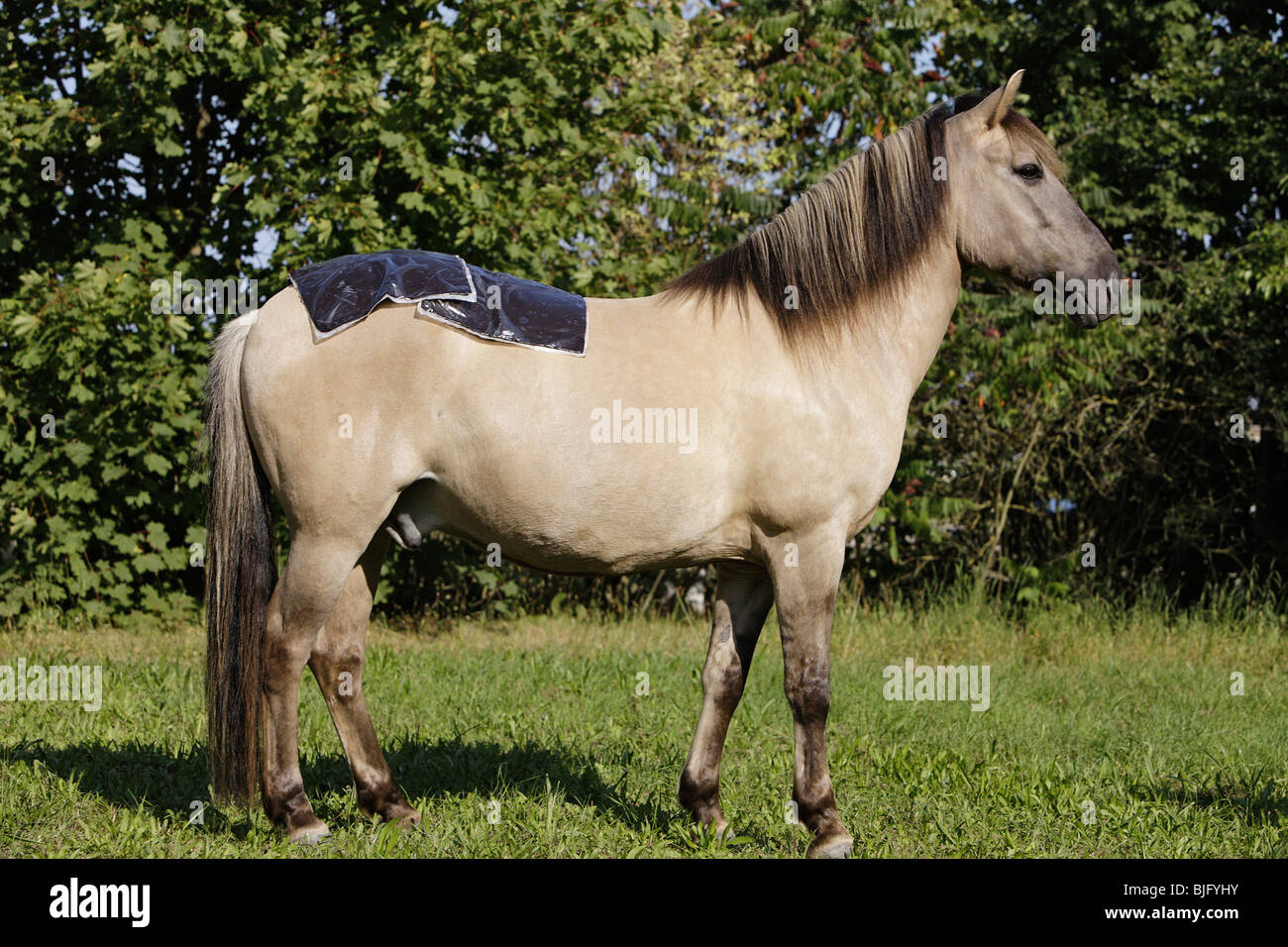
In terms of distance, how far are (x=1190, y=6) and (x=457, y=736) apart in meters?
9.59

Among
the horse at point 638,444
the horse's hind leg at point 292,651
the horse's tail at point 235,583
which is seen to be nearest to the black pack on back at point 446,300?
the horse at point 638,444

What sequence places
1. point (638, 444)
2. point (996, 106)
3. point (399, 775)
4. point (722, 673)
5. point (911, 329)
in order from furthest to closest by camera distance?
point (399, 775)
point (722, 673)
point (911, 329)
point (996, 106)
point (638, 444)

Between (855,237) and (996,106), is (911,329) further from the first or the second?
(996,106)

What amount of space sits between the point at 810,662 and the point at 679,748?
5.86ft

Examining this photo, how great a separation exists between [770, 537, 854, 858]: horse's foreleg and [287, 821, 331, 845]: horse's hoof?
68.0 inches

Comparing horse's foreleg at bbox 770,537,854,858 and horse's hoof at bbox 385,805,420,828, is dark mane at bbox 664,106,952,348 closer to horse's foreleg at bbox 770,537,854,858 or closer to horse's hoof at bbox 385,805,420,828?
horse's foreleg at bbox 770,537,854,858

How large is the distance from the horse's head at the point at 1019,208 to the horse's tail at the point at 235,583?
9.00 feet

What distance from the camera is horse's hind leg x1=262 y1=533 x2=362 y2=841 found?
384 centimetres

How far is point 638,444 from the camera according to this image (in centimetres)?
374

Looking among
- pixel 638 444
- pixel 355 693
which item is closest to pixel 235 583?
pixel 355 693

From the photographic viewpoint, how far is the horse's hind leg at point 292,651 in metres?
3.84

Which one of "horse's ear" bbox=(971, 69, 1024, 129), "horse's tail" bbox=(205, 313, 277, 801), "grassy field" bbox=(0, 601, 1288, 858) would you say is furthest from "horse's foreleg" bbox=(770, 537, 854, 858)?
"horse's tail" bbox=(205, 313, 277, 801)

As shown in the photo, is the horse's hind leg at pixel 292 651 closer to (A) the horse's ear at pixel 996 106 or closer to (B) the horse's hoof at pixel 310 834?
(B) the horse's hoof at pixel 310 834

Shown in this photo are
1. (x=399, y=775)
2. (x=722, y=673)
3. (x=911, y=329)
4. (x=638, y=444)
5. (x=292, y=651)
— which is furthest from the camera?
(x=399, y=775)
